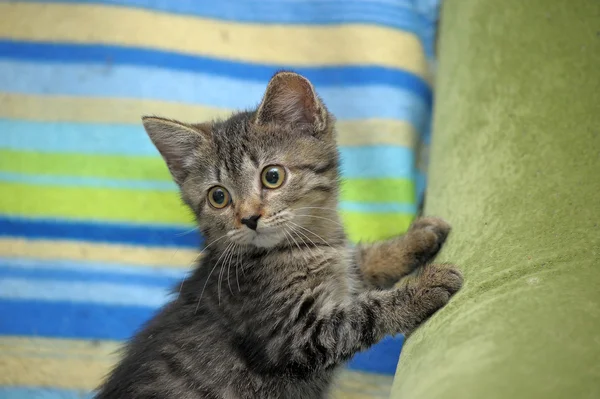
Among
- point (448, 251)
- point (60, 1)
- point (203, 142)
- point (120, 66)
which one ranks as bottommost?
point (448, 251)

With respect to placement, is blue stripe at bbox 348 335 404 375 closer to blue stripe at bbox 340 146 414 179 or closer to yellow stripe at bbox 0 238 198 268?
blue stripe at bbox 340 146 414 179

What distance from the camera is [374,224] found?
2617 mm

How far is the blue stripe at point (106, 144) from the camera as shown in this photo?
2684 mm

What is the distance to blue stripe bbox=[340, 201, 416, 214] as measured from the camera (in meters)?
2.61

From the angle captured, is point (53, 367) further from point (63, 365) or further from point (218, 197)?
point (218, 197)

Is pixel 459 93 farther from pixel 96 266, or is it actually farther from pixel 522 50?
pixel 96 266

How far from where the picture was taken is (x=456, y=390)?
121 cm

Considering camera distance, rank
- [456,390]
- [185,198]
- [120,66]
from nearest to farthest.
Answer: [456,390], [185,198], [120,66]

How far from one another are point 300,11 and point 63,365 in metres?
1.73

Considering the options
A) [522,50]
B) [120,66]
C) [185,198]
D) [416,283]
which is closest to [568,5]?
[522,50]

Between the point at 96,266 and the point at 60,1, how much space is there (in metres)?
1.14

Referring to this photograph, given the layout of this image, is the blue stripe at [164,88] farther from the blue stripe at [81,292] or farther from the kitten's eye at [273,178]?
the kitten's eye at [273,178]

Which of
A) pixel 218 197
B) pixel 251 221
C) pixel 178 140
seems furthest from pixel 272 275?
pixel 178 140

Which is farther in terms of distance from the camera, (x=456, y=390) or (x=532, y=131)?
(x=532, y=131)
